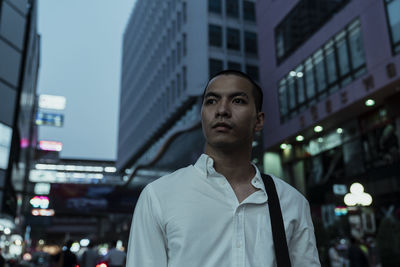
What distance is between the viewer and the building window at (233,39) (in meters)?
35.1

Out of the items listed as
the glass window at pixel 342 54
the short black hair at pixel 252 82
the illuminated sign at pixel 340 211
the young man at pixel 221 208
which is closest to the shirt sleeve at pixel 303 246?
the young man at pixel 221 208

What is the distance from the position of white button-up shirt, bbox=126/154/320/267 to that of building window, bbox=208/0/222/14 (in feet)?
117

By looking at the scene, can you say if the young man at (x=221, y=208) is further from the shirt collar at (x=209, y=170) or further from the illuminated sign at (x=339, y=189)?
the illuminated sign at (x=339, y=189)

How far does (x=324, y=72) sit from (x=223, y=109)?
18.3 m

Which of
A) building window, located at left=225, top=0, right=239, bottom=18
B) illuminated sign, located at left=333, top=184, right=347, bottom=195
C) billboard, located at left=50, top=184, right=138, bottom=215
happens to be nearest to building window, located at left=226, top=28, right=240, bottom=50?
building window, located at left=225, top=0, right=239, bottom=18

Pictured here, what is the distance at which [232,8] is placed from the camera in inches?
1430

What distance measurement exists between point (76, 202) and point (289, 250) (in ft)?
137

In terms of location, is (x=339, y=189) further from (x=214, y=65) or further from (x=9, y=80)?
(x=9, y=80)

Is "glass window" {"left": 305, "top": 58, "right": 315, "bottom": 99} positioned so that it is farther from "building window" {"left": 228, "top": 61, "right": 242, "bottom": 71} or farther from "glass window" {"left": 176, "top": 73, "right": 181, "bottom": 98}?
"glass window" {"left": 176, "top": 73, "right": 181, "bottom": 98}

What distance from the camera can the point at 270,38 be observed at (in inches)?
947

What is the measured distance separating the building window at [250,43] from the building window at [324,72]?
14059 millimetres

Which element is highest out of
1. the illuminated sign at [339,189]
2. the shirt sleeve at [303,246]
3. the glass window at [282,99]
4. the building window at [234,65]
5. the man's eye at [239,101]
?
the building window at [234,65]

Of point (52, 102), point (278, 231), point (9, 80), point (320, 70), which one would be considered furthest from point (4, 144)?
point (52, 102)

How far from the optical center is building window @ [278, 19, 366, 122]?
16516mm
